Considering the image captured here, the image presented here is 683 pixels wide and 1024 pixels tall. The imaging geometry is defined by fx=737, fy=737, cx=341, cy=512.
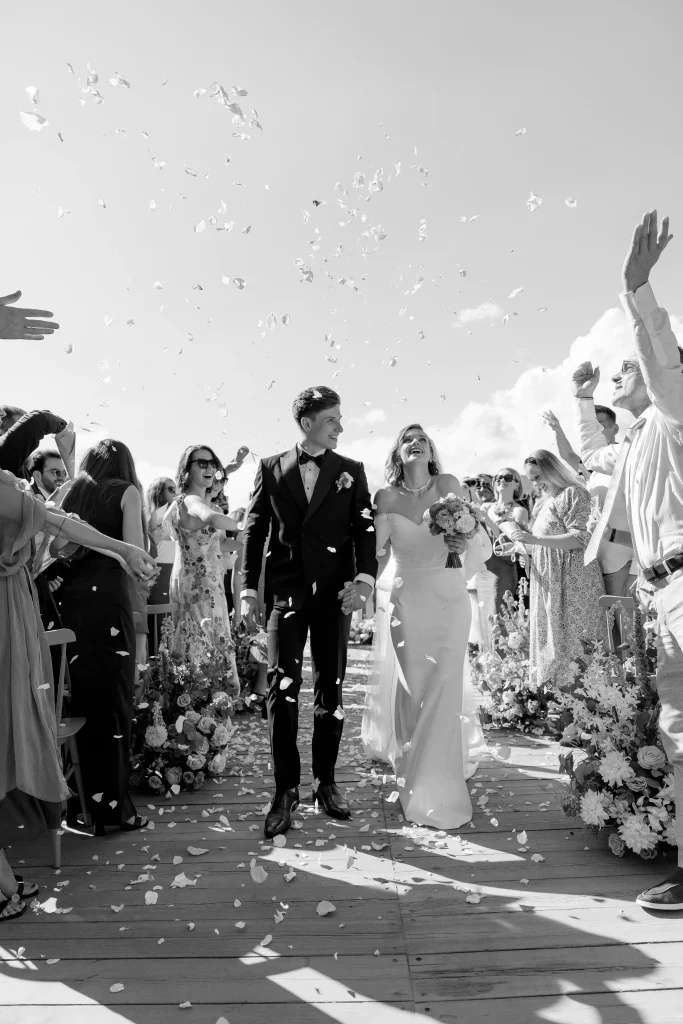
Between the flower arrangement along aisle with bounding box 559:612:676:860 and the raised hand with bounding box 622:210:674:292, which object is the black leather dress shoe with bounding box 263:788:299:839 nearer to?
the flower arrangement along aisle with bounding box 559:612:676:860

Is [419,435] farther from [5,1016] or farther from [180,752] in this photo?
[5,1016]

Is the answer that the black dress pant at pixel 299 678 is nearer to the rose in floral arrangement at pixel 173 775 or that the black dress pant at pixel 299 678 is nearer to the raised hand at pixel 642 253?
the rose in floral arrangement at pixel 173 775

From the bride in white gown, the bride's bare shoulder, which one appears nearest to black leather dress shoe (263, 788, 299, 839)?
the bride in white gown

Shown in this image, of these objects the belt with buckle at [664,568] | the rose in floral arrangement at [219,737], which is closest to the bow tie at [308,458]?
the rose in floral arrangement at [219,737]

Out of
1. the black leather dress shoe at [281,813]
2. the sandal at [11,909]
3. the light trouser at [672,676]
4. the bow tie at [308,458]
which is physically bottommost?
the sandal at [11,909]

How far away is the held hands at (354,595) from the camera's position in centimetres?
400

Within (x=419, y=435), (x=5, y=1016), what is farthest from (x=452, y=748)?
(x=5, y=1016)

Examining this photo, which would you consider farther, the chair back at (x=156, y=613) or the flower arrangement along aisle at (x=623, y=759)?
the chair back at (x=156, y=613)

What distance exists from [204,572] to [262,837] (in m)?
2.56

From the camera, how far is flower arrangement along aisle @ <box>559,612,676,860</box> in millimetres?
3211

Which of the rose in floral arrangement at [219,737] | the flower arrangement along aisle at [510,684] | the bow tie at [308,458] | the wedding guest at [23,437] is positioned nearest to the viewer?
the wedding guest at [23,437]

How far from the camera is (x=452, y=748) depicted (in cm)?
411

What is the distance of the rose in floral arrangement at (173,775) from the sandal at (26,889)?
1.39 meters

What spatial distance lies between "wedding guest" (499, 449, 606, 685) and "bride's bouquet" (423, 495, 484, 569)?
1.73 m
